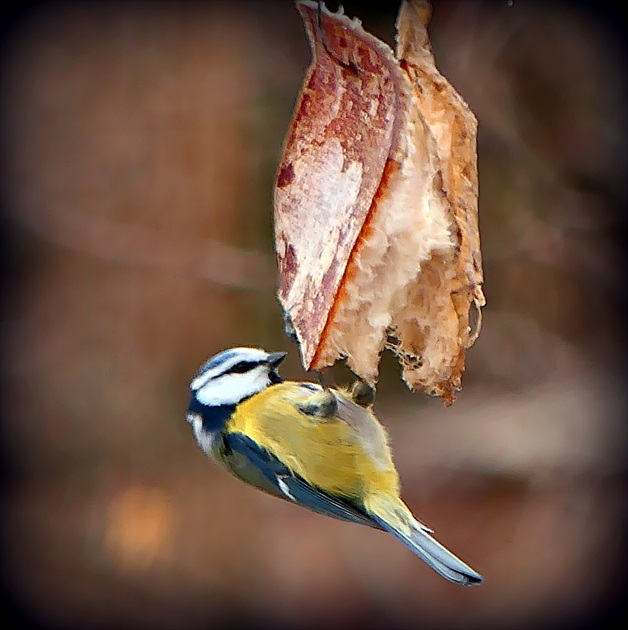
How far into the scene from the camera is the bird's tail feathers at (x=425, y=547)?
97 centimetres

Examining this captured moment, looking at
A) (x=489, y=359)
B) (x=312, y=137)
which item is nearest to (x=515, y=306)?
(x=489, y=359)

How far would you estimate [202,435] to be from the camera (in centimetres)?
129

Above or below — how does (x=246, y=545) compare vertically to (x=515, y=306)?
below

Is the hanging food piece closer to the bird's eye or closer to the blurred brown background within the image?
the bird's eye

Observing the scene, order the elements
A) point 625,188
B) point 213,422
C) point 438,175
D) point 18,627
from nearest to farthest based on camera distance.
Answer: point 438,175
point 213,422
point 625,188
point 18,627

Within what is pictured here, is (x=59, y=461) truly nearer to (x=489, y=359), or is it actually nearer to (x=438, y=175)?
(x=489, y=359)

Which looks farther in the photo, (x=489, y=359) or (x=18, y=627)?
(x=18, y=627)

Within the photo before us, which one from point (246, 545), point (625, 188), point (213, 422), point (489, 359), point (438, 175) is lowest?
point (213, 422)

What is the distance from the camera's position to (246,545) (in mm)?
2604

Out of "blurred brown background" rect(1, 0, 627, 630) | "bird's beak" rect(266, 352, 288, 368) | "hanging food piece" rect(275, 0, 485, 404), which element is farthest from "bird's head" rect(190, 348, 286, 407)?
"blurred brown background" rect(1, 0, 627, 630)

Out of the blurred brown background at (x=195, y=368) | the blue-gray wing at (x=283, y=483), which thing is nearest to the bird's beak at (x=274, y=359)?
the blue-gray wing at (x=283, y=483)

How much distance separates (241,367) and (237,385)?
31 millimetres

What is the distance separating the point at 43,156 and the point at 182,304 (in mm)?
599

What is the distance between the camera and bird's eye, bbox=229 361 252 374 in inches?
47.9
